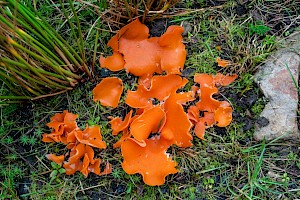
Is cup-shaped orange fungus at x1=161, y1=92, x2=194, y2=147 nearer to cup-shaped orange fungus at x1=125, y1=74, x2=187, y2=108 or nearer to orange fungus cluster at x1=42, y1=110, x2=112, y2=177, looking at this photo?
cup-shaped orange fungus at x1=125, y1=74, x2=187, y2=108

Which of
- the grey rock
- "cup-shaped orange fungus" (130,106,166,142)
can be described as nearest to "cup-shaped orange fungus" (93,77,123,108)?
"cup-shaped orange fungus" (130,106,166,142)

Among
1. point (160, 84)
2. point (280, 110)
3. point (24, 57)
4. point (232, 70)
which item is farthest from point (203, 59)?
point (24, 57)

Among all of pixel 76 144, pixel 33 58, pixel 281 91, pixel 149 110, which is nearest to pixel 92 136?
pixel 76 144

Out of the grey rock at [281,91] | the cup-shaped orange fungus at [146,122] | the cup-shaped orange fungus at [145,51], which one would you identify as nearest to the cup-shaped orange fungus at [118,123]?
the cup-shaped orange fungus at [146,122]

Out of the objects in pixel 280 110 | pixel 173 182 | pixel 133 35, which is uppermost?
pixel 133 35

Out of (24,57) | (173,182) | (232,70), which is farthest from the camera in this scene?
(232,70)

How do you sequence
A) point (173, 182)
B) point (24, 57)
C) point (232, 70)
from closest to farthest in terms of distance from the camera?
point (24, 57) → point (173, 182) → point (232, 70)

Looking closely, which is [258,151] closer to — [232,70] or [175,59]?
[232,70]
